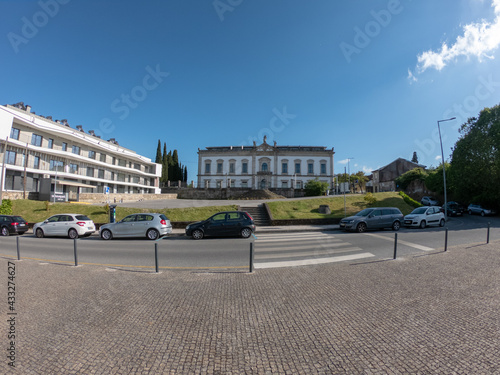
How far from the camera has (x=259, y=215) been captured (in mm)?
20469

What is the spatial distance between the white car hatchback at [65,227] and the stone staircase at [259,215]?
39.5 ft

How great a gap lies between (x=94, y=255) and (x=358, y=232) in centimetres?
1457

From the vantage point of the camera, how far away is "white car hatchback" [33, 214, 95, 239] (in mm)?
14062

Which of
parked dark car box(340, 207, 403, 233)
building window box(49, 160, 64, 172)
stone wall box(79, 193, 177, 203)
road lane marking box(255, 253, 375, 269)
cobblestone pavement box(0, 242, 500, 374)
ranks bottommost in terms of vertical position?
road lane marking box(255, 253, 375, 269)

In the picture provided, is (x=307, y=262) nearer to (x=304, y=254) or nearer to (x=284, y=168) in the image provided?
(x=304, y=254)

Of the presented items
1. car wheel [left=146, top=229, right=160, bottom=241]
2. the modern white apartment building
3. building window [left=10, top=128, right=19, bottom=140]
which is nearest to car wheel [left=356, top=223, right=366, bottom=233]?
car wheel [left=146, top=229, right=160, bottom=241]

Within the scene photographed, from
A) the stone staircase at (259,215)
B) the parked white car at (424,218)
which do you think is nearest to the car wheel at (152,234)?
the stone staircase at (259,215)

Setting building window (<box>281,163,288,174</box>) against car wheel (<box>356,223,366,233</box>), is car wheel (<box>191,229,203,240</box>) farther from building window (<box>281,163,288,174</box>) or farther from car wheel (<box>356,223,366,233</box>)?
building window (<box>281,163,288,174</box>)

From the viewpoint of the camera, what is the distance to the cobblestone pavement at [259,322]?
2.58 m

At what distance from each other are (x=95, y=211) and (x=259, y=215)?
51.9 feet

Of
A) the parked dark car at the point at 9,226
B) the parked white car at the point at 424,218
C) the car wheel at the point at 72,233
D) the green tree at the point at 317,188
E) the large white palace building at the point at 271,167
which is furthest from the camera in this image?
the large white palace building at the point at 271,167

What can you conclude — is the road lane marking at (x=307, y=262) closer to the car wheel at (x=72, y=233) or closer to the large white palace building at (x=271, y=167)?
the car wheel at (x=72, y=233)

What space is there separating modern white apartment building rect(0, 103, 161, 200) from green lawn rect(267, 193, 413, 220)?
62.1 ft

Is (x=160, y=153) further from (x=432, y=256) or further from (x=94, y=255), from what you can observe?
(x=432, y=256)
